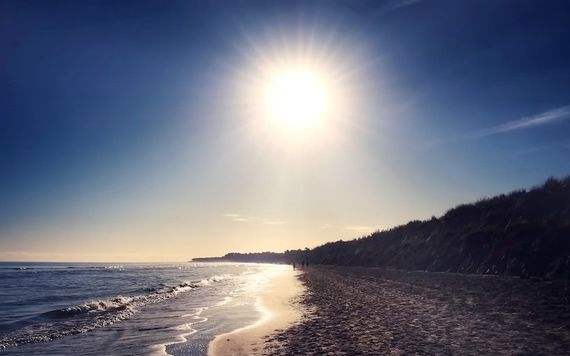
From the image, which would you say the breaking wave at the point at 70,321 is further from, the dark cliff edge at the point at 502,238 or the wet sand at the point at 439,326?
the dark cliff edge at the point at 502,238

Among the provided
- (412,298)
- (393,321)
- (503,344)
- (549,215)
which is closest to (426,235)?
(549,215)

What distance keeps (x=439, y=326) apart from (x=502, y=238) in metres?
30.7

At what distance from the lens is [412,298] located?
78.3 ft

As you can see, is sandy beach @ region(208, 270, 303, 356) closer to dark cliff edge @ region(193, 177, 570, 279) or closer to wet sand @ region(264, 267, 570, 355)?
wet sand @ region(264, 267, 570, 355)

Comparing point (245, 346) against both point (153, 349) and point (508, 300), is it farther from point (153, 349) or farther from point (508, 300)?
point (508, 300)

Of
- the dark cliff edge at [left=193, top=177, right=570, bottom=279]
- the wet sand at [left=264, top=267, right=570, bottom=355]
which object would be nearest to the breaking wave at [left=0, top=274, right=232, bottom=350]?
the wet sand at [left=264, top=267, right=570, bottom=355]

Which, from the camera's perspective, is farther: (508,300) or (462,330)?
(508,300)

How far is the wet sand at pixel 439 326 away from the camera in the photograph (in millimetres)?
11438

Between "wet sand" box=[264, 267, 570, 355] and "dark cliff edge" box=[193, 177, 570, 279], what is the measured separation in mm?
10353

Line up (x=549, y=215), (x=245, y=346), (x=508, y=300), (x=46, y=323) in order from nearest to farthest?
(x=245, y=346)
(x=508, y=300)
(x=46, y=323)
(x=549, y=215)

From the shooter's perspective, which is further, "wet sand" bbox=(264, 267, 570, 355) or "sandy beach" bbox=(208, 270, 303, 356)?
"sandy beach" bbox=(208, 270, 303, 356)

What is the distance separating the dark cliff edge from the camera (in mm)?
33594

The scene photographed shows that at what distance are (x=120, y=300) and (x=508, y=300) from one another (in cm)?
2597

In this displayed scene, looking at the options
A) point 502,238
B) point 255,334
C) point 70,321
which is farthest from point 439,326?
point 502,238
